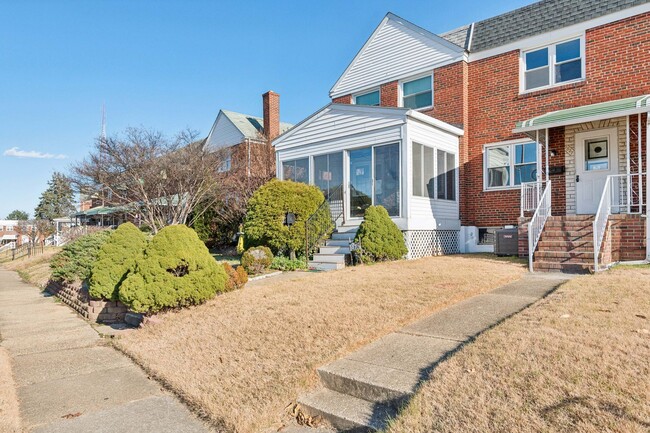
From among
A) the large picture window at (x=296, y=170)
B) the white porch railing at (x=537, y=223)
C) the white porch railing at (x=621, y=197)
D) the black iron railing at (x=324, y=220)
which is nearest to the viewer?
the white porch railing at (x=537, y=223)

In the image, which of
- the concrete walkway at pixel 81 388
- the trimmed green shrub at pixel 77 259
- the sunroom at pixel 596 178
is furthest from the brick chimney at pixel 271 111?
the concrete walkway at pixel 81 388

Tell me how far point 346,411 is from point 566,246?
786 centimetres

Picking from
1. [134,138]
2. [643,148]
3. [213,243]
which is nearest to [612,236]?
[643,148]

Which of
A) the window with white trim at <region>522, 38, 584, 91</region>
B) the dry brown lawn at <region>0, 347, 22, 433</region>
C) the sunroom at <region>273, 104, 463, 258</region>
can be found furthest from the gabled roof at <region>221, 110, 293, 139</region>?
the dry brown lawn at <region>0, 347, 22, 433</region>

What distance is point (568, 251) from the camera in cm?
913

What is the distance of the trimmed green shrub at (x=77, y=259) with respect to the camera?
10.0 m

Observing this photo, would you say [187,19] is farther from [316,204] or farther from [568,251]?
[568,251]

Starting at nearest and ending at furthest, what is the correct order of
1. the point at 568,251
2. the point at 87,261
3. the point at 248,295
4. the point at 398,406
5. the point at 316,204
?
1. the point at 398,406
2. the point at 248,295
3. the point at 568,251
4. the point at 87,261
5. the point at 316,204

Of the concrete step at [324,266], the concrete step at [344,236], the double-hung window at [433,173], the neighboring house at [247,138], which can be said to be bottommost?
the concrete step at [324,266]

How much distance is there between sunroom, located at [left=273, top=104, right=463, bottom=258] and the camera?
11938 mm

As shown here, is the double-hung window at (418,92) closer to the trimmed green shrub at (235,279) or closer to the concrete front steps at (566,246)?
the concrete front steps at (566,246)

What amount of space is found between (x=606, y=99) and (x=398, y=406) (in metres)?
11.9

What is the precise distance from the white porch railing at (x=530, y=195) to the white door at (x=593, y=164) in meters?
1.03

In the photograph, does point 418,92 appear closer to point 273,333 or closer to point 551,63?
point 551,63
